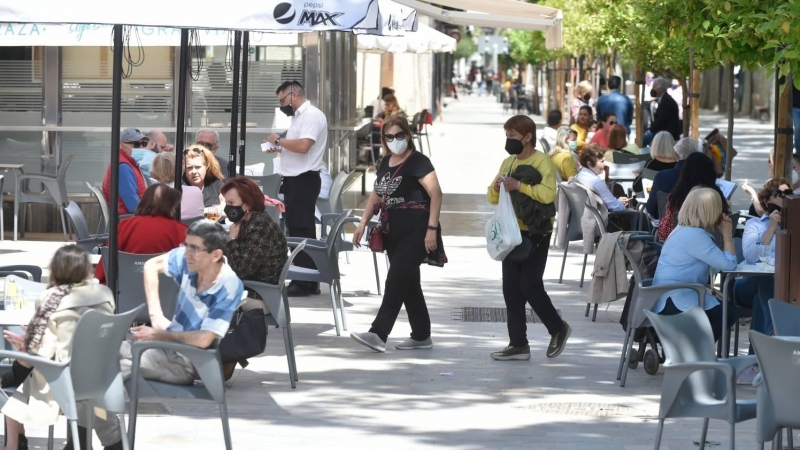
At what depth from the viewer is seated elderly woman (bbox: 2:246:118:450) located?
5.40m

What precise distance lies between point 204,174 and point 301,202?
1.19 m

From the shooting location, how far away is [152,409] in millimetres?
7078

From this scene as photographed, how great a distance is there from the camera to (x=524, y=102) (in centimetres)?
5369

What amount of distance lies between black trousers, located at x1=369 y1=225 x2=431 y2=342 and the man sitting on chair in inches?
106

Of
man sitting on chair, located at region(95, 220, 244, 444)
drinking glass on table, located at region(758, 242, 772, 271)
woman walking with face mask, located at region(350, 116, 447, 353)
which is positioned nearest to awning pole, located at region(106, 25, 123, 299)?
man sitting on chair, located at region(95, 220, 244, 444)

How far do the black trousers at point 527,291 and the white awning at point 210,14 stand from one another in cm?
192

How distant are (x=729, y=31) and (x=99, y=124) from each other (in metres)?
8.79

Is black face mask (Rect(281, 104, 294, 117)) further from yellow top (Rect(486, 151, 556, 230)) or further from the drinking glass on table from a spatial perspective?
the drinking glass on table

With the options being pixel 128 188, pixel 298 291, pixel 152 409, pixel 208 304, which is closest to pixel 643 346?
pixel 152 409

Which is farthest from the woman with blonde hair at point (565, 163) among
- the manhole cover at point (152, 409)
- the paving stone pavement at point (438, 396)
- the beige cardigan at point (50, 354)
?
the beige cardigan at point (50, 354)

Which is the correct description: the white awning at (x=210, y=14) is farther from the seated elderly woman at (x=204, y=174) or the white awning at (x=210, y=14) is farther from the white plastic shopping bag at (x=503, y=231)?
the seated elderly woman at (x=204, y=174)

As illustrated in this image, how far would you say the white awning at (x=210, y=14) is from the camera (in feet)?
21.7

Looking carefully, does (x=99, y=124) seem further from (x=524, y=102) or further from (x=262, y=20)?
(x=524, y=102)

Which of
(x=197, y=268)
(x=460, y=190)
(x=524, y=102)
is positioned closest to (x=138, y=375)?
(x=197, y=268)
